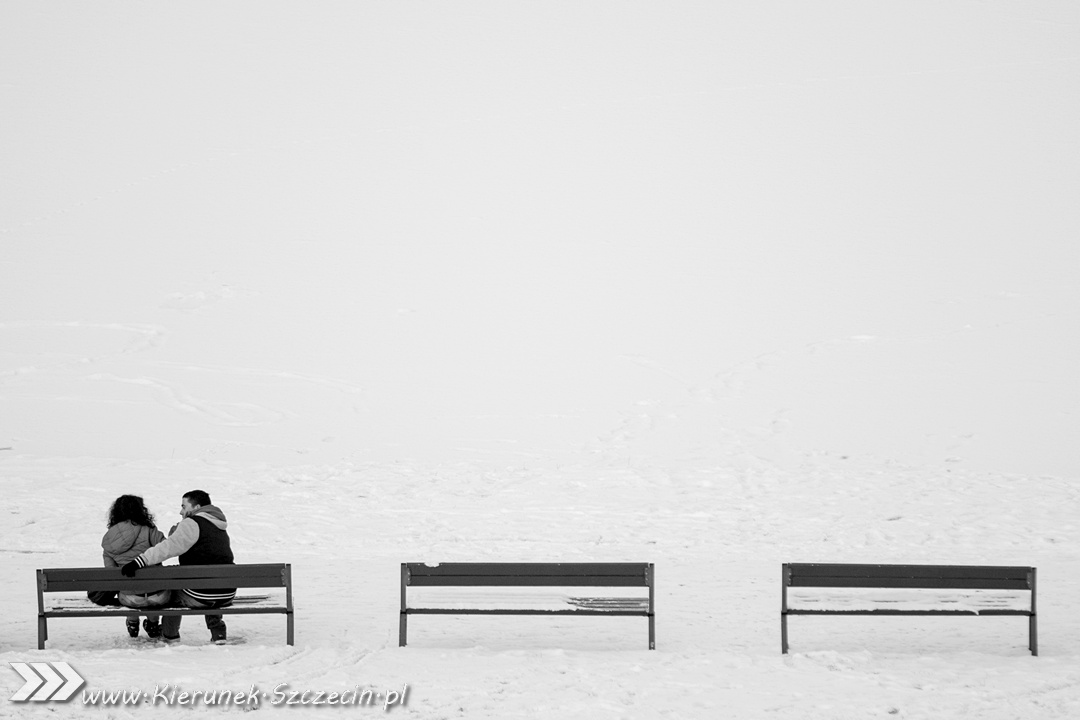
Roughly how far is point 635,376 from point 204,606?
14549mm

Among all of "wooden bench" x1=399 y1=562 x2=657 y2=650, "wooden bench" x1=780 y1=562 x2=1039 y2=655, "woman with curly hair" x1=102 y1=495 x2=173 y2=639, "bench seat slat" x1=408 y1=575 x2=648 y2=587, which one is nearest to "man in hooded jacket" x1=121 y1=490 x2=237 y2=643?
"woman with curly hair" x1=102 y1=495 x2=173 y2=639

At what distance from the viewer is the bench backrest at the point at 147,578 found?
6.94m

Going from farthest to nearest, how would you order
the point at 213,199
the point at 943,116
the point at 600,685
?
the point at 943,116 < the point at 213,199 < the point at 600,685

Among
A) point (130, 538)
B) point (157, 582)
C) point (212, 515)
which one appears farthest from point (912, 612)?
point (130, 538)

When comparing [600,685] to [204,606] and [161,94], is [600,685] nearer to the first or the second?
[204,606]

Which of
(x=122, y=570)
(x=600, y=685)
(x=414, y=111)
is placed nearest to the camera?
(x=600, y=685)

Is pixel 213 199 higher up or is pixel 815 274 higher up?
pixel 213 199

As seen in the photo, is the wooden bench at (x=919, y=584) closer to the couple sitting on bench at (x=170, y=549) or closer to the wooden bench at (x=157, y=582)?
the wooden bench at (x=157, y=582)

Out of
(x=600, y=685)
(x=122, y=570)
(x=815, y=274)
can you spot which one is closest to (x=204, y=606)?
(x=122, y=570)

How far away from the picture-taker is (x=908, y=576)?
23.2 feet

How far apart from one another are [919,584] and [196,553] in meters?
4.57

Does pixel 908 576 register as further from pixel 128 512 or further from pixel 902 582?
pixel 128 512

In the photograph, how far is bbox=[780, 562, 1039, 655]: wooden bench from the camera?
706cm

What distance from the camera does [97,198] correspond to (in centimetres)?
3262
